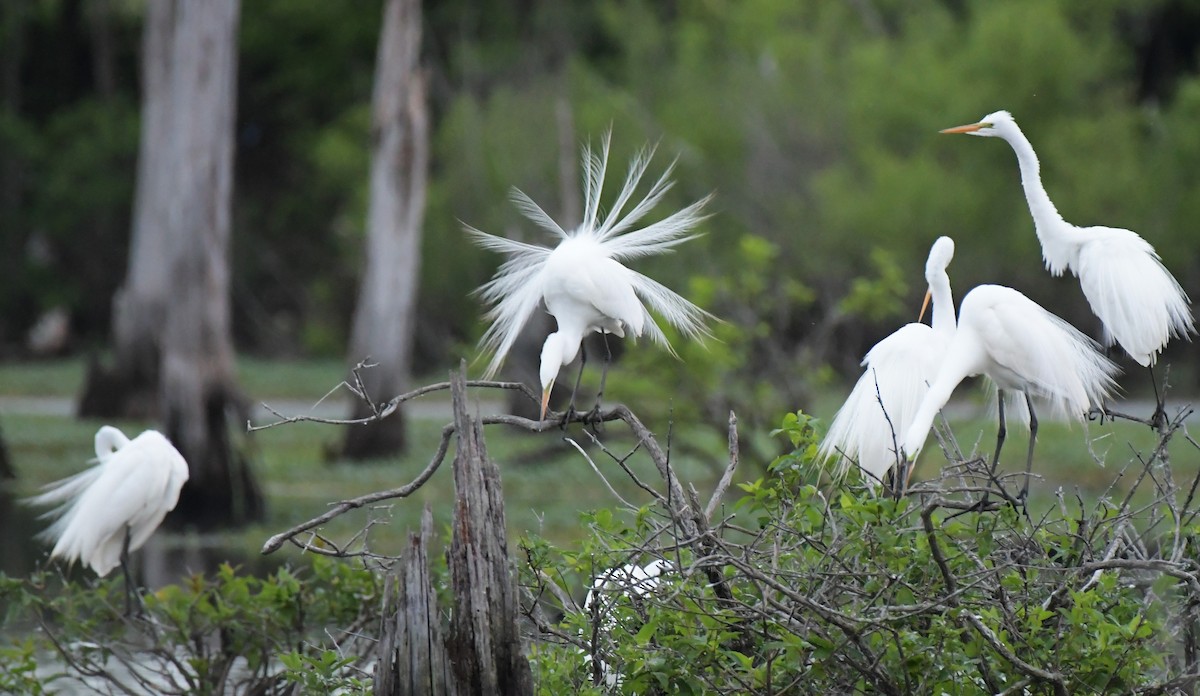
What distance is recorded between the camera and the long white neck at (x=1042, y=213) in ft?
15.3

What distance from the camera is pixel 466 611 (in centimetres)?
349

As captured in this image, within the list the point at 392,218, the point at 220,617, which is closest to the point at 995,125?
the point at 220,617

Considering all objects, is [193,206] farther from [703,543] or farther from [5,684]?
[703,543]

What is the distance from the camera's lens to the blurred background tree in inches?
651

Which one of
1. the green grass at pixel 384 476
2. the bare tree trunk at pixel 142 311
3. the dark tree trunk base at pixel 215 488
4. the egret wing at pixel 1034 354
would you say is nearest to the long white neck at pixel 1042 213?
the egret wing at pixel 1034 354

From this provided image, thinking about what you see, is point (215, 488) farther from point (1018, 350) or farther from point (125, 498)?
point (1018, 350)

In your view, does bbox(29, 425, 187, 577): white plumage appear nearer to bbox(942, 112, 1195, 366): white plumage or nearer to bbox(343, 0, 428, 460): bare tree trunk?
bbox(942, 112, 1195, 366): white plumage

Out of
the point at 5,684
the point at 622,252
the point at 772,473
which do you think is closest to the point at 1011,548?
the point at 772,473

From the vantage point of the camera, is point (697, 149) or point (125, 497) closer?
point (125, 497)

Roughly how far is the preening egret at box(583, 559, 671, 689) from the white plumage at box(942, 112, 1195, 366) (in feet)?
5.78

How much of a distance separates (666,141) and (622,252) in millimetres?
14813

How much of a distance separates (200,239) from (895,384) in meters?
7.72

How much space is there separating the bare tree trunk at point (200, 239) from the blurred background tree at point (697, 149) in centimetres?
186

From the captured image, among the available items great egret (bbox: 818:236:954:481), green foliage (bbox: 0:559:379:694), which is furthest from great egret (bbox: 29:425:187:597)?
great egret (bbox: 818:236:954:481)
